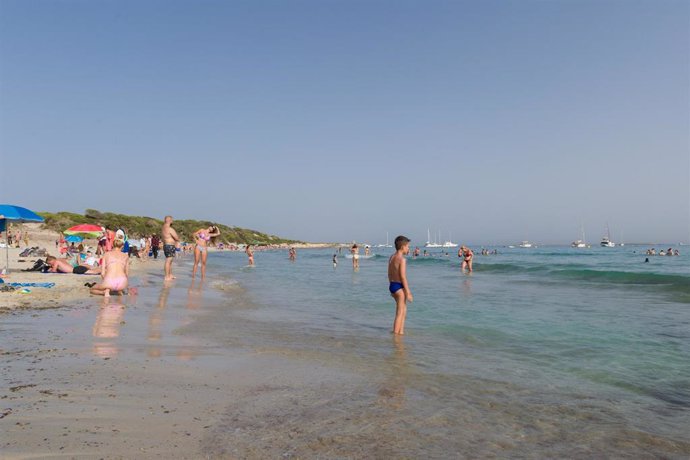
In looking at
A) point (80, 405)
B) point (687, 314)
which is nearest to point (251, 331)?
point (80, 405)

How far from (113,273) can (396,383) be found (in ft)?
29.8

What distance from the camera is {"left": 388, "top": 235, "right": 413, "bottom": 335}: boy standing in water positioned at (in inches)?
328

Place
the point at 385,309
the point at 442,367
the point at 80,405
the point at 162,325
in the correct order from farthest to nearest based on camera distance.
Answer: the point at 385,309 → the point at 162,325 → the point at 442,367 → the point at 80,405

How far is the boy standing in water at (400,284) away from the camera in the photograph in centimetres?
834

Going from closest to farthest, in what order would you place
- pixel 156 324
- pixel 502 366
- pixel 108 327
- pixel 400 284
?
1. pixel 502 366
2. pixel 108 327
3. pixel 156 324
4. pixel 400 284

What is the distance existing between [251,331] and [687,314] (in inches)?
470

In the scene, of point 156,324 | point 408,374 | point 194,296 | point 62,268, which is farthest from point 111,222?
point 408,374

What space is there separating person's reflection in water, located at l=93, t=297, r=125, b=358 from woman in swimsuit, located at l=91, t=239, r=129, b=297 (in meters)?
0.59

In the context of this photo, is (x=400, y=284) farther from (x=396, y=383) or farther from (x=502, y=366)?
(x=396, y=383)

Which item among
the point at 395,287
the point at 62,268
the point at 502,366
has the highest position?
the point at 395,287

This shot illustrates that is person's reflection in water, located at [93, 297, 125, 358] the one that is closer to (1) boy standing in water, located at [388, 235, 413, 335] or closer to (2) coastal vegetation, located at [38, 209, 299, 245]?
(1) boy standing in water, located at [388, 235, 413, 335]

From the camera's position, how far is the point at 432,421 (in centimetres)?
390

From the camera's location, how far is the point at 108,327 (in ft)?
23.8

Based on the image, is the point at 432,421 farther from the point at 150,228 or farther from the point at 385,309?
the point at 150,228
